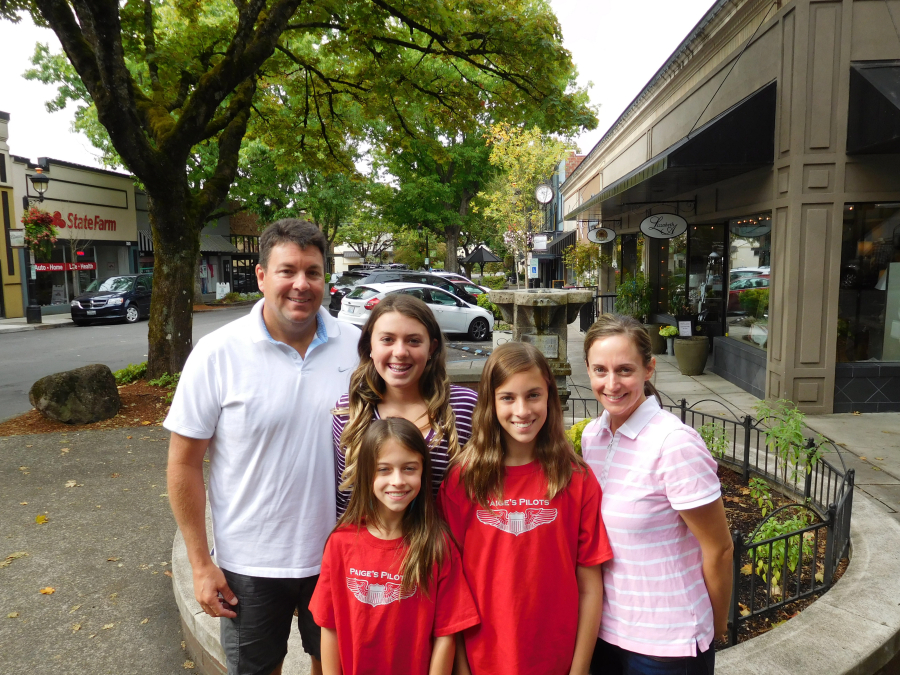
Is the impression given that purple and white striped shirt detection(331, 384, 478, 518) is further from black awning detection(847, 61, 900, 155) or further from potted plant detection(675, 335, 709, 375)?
potted plant detection(675, 335, 709, 375)

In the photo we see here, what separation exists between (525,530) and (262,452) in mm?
1003

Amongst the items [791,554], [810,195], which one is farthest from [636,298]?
[791,554]

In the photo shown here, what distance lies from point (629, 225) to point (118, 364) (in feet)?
43.0

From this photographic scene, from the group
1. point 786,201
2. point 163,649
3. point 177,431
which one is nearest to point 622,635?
point 177,431

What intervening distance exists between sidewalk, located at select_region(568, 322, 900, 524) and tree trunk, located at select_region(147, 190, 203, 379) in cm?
600

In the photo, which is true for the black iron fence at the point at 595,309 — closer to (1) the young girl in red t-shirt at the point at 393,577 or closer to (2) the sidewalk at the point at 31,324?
(1) the young girl in red t-shirt at the point at 393,577

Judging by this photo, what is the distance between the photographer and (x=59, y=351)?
15.6 meters

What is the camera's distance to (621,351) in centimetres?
205

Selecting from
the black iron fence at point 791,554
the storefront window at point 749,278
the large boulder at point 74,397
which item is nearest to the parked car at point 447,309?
the storefront window at point 749,278

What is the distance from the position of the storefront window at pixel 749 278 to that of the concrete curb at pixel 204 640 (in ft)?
27.0

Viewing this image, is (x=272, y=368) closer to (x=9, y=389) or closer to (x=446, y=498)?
(x=446, y=498)

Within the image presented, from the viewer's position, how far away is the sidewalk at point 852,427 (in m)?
5.73

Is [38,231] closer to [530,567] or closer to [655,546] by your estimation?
[530,567]

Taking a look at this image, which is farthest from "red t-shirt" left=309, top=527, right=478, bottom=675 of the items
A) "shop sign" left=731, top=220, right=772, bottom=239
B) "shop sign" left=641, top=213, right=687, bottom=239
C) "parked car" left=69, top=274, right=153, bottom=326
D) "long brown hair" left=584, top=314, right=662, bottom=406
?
"parked car" left=69, top=274, right=153, bottom=326
